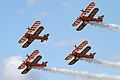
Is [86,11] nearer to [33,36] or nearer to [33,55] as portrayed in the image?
[33,36]

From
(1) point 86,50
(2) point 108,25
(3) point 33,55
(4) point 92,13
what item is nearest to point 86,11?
(4) point 92,13

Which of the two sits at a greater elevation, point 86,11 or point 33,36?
point 86,11

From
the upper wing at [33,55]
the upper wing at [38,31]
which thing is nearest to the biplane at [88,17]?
the upper wing at [38,31]

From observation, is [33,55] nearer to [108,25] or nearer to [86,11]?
[86,11]

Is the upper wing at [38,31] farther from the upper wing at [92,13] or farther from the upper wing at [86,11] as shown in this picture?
the upper wing at [92,13]

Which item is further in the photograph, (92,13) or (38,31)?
(38,31)

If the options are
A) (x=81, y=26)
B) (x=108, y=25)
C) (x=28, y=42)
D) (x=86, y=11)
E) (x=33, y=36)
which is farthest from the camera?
(x=28, y=42)

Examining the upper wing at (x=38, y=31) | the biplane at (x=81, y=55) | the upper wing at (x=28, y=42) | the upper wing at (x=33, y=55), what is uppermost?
the upper wing at (x=38, y=31)

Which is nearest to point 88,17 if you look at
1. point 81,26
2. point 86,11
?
point 86,11

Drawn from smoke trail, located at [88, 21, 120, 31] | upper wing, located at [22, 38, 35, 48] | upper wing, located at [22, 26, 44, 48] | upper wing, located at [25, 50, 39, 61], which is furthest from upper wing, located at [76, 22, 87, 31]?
upper wing, located at [25, 50, 39, 61]

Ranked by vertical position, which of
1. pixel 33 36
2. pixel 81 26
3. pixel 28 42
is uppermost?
pixel 81 26

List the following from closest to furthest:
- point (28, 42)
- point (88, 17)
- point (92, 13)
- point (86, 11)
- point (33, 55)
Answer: point (92, 13), point (88, 17), point (86, 11), point (28, 42), point (33, 55)

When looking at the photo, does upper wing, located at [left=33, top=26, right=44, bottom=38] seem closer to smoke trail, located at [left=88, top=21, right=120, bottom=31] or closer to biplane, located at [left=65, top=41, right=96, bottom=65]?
biplane, located at [left=65, top=41, right=96, bottom=65]

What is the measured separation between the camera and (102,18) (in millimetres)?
65750
